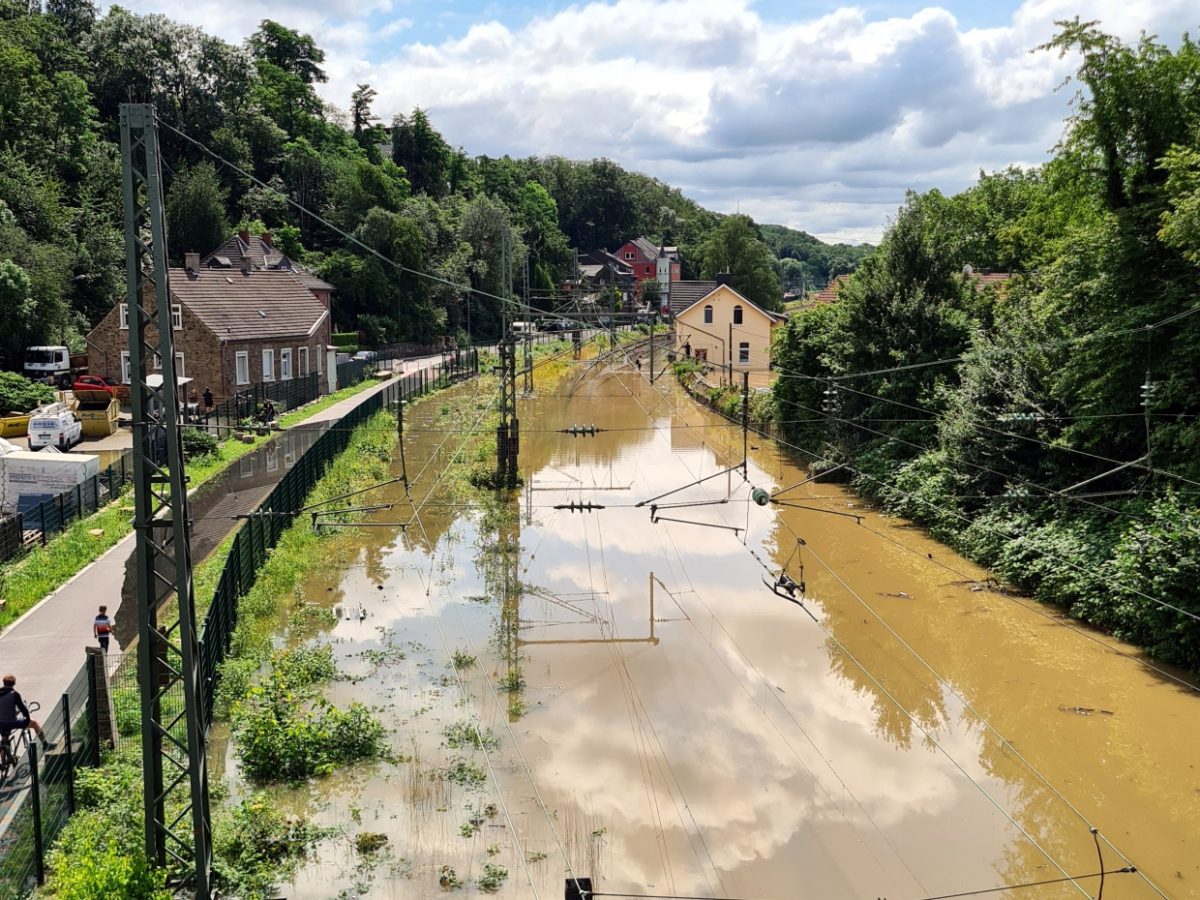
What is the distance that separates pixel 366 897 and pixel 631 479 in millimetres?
24145

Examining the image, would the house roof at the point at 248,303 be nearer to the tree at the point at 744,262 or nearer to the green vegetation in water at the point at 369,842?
the green vegetation in water at the point at 369,842

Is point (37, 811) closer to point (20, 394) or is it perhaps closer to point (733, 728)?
point (733, 728)

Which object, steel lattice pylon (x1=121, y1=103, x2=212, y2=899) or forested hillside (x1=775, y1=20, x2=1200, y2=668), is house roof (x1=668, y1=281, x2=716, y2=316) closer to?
forested hillside (x1=775, y1=20, x2=1200, y2=668)

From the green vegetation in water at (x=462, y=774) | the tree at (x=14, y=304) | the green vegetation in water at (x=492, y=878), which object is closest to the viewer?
the green vegetation in water at (x=492, y=878)

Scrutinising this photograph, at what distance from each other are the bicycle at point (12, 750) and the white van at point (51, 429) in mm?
18810

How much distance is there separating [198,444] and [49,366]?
1310 centimetres

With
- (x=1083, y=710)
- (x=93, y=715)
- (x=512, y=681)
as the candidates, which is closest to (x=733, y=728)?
(x=512, y=681)

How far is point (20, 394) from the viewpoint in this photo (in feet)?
115

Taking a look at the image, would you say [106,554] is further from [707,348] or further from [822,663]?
[707,348]

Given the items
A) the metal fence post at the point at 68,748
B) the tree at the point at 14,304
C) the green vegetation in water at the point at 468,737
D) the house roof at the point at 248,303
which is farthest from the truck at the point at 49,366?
the metal fence post at the point at 68,748

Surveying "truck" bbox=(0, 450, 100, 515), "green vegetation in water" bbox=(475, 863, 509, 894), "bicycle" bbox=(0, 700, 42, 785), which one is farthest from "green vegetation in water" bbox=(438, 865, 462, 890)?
"truck" bbox=(0, 450, 100, 515)

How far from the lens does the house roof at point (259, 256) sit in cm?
5609

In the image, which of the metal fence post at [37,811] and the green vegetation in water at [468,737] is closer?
the metal fence post at [37,811]

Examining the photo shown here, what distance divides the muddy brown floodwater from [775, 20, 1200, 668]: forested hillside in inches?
52.2
